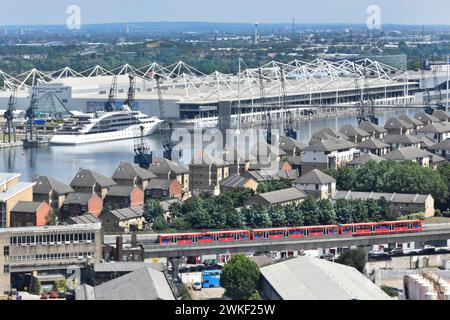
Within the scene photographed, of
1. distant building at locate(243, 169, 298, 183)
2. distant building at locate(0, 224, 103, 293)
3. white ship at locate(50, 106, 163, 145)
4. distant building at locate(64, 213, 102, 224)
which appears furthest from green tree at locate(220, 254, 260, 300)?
white ship at locate(50, 106, 163, 145)

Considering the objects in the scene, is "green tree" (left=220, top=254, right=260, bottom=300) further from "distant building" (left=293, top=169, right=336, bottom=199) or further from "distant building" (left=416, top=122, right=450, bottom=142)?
"distant building" (left=416, top=122, right=450, bottom=142)

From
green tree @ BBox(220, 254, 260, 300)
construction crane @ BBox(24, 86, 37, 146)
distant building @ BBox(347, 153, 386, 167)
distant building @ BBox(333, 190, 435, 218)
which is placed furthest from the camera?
construction crane @ BBox(24, 86, 37, 146)

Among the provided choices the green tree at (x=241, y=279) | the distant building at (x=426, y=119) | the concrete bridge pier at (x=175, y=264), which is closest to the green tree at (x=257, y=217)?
the concrete bridge pier at (x=175, y=264)

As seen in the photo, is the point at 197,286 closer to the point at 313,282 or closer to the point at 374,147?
the point at 313,282

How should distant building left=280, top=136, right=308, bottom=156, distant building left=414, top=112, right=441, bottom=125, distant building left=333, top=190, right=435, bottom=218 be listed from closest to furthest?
distant building left=333, top=190, right=435, bottom=218 < distant building left=280, top=136, right=308, bottom=156 < distant building left=414, top=112, right=441, bottom=125

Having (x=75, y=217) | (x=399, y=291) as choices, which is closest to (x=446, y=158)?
(x=75, y=217)
